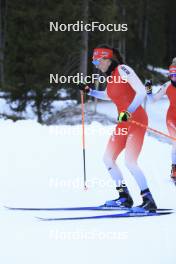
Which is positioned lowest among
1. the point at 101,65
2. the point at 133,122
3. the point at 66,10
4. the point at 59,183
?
the point at 59,183

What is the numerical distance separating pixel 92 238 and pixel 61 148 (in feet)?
20.8

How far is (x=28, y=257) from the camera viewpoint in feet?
16.6

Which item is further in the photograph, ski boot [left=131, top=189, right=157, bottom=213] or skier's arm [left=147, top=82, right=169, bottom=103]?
skier's arm [left=147, top=82, right=169, bottom=103]

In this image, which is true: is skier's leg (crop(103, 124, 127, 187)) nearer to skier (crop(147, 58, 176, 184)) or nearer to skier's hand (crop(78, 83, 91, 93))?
skier's hand (crop(78, 83, 91, 93))

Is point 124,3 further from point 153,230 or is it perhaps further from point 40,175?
point 153,230

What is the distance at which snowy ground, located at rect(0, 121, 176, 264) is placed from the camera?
5227mm

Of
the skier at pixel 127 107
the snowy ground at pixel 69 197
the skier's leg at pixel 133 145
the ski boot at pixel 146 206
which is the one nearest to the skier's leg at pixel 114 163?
the skier at pixel 127 107

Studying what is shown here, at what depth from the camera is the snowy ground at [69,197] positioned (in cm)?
523

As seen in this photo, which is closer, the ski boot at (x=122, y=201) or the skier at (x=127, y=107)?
the skier at (x=127, y=107)

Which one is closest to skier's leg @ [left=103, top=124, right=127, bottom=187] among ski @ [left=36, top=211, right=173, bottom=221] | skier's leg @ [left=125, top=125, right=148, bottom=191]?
skier's leg @ [left=125, top=125, right=148, bottom=191]

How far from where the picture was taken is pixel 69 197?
7910mm

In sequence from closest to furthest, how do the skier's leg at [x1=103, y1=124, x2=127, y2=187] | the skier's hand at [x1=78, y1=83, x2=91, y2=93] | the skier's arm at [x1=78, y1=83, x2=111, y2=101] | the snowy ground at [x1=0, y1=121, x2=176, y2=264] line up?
the snowy ground at [x1=0, y1=121, x2=176, y2=264], the skier's leg at [x1=103, y1=124, x2=127, y2=187], the skier's arm at [x1=78, y1=83, x2=111, y2=101], the skier's hand at [x1=78, y1=83, x2=91, y2=93]

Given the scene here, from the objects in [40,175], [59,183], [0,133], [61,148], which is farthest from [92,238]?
[0,133]

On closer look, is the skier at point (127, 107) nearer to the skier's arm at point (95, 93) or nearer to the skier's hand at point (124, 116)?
the skier's hand at point (124, 116)
